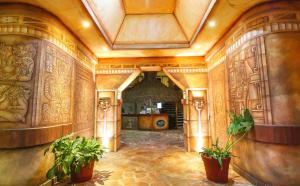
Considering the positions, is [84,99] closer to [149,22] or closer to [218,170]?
[149,22]

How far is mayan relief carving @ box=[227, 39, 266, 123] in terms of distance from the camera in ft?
9.45

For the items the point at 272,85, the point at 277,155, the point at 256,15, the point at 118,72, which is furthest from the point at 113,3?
the point at 277,155

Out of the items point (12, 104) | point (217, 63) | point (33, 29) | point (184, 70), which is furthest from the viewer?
point (184, 70)

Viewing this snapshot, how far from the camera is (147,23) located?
4.58 m

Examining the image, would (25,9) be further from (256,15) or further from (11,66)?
(256,15)

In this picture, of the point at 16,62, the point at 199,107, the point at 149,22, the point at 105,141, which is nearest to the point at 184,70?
the point at 199,107

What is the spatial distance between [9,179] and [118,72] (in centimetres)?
408

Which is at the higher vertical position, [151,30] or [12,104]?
[151,30]

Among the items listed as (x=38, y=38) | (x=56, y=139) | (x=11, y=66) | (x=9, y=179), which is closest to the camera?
(x=9, y=179)

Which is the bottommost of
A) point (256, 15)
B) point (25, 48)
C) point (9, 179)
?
point (9, 179)

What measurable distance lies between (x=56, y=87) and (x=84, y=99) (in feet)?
4.83

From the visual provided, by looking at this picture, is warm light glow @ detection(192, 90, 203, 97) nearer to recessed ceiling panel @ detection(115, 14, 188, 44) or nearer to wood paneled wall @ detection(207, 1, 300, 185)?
recessed ceiling panel @ detection(115, 14, 188, 44)

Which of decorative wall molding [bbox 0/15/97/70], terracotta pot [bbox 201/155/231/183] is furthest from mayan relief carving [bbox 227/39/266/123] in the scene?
decorative wall molding [bbox 0/15/97/70]

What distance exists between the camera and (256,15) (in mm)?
2975
